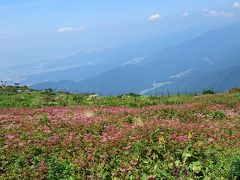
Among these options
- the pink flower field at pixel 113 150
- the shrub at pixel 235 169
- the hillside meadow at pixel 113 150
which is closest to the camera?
the shrub at pixel 235 169

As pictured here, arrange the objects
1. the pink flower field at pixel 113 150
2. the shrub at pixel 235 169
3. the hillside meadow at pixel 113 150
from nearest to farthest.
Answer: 1. the shrub at pixel 235 169
2. the hillside meadow at pixel 113 150
3. the pink flower field at pixel 113 150

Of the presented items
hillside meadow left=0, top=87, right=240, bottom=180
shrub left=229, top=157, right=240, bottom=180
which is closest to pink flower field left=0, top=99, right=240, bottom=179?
hillside meadow left=0, top=87, right=240, bottom=180

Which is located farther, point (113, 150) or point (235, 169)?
point (113, 150)

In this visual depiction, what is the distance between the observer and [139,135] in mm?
17766

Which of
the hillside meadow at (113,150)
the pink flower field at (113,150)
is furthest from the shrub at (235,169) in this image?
the pink flower field at (113,150)

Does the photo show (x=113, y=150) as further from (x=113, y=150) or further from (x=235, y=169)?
(x=235, y=169)

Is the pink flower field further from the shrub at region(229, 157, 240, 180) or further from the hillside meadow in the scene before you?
the shrub at region(229, 157, 240, 180)

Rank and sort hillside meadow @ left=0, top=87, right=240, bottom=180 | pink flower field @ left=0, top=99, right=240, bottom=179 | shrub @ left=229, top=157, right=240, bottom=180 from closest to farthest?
shrub @ left=229, top=157, right=240, bottom=180 < hillside meadow @ left=0, top=87, right=240, bottom=180 < pink flower field @ left=0, top=99, right=240, bottom=179

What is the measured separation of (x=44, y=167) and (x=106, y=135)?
12.3 ft

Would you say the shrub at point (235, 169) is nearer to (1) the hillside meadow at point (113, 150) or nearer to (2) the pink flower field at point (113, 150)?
(1) the hillside meadow at point (113, 150)

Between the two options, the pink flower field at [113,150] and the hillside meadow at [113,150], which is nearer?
the hillside meadow at [113,150]

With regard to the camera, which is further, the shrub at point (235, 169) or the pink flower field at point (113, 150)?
the pink flower field at point (113, 150)

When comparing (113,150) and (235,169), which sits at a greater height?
(113,150)

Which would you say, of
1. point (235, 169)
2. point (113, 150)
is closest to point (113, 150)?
point (113, 150)
